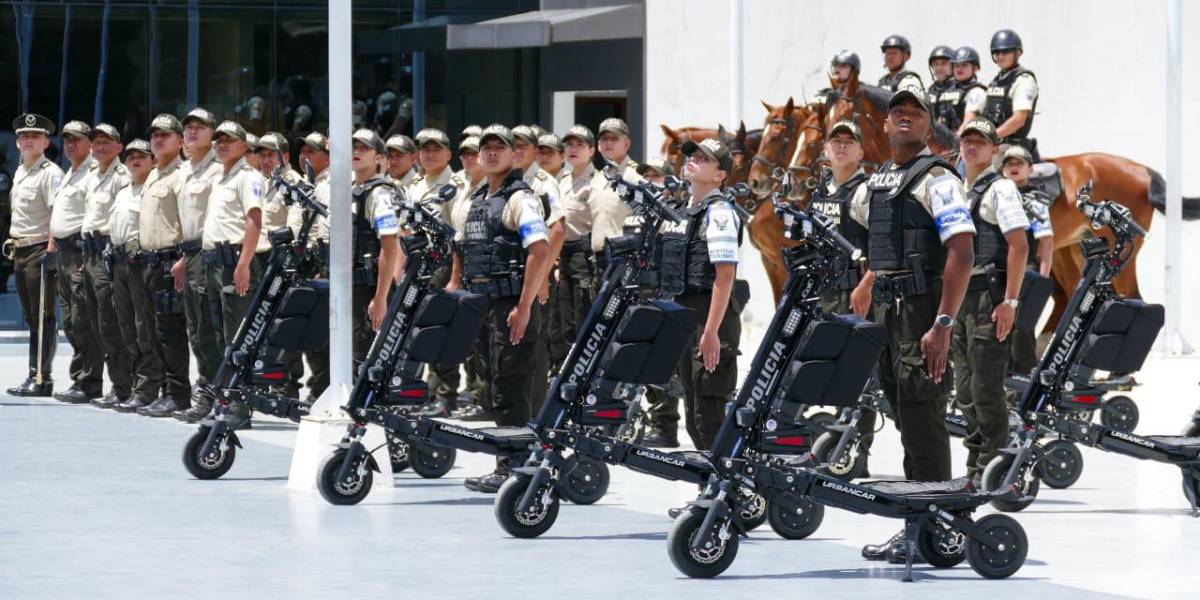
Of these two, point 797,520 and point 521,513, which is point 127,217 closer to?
point 521,513

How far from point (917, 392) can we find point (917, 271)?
55cm

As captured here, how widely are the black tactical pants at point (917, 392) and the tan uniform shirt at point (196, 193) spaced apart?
709cm

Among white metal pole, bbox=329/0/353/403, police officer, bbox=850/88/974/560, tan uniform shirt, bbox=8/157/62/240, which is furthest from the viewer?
tan uniform shirt, bbox=8/157/62/240

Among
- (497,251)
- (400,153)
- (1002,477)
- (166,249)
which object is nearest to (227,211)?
(166,249)

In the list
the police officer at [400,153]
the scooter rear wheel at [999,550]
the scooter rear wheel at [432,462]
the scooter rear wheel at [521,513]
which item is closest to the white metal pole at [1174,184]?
the police officer at [400,153]

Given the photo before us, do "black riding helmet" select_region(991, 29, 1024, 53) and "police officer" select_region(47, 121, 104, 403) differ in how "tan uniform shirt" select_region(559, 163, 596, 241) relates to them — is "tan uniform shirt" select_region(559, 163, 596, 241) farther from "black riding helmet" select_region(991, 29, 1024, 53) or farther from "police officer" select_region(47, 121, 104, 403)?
"police officer" select_region(47, 121, 104, 403)

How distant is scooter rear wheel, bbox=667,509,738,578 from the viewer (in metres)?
8.93

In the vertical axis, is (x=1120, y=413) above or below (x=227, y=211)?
below

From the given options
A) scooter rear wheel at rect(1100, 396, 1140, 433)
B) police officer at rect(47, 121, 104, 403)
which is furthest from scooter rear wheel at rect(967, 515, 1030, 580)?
police officer at rect(47, 121, 104, 403)

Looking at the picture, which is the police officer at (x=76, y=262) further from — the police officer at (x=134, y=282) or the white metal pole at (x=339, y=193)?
the white metal pole at (x=339, y=193)

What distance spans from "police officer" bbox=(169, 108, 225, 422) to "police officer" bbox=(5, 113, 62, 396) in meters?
2.25

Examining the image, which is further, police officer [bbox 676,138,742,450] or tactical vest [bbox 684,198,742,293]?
tactical vest [bbox 684,198,742,293]

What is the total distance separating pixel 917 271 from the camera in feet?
32.7

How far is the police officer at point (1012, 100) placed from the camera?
16.8m
